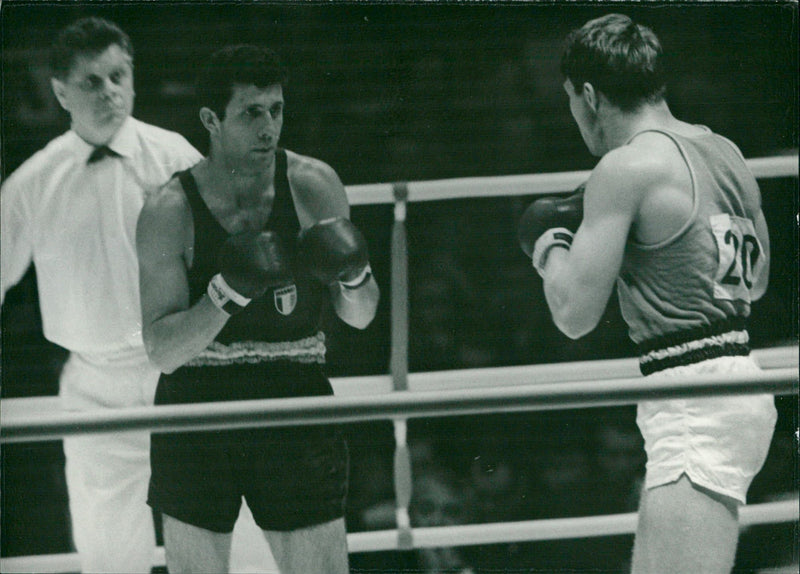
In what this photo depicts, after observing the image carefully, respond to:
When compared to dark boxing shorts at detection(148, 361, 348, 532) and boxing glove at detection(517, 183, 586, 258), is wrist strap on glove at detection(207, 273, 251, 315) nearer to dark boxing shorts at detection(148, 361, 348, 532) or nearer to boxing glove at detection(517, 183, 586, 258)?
dark boxing shorts at detection(148, 361, 348, 532)

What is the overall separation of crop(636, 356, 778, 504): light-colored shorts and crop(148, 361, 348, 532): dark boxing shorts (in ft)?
1.73

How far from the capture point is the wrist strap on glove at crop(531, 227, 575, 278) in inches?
51.7

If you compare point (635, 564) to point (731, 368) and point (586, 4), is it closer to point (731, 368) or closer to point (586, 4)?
point (731, 368)

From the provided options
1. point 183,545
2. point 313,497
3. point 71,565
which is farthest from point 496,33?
point 71,565

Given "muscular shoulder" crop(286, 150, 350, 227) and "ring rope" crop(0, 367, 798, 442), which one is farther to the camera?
"muscular shoulder" crop(286, 150, 350, 227)

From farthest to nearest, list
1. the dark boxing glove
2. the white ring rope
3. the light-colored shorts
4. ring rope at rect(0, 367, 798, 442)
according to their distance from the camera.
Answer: the white ring rope, the dark boxing glove, the light-colored shorts, ring rope at rect(0, 367, 798, 442)

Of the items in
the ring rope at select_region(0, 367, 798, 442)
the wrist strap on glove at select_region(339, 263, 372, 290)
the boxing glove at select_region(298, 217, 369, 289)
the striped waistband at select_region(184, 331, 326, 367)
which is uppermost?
the boxing glove at select_region(298, 217, 369, 289)

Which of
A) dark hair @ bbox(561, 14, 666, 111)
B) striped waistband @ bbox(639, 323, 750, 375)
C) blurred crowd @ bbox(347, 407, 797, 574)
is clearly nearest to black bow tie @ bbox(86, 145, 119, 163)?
blurred crowd @ bbox(347, 407, 797, 574)

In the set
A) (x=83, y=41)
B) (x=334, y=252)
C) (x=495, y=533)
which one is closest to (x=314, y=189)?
(x=334, y=252)

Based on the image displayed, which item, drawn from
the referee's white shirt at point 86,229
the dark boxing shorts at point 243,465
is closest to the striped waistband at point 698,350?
the dark boxing shorts at point 243,465

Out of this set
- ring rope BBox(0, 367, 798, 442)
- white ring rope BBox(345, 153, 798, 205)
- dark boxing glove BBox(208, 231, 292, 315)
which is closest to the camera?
ring rope BBox(0, 367, 798, 442)

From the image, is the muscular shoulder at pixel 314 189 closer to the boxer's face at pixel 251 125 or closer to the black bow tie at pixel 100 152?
the boxer's face at pixel 251 125

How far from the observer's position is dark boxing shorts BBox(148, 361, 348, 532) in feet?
4.25

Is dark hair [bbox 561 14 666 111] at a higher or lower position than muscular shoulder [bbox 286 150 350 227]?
higher
